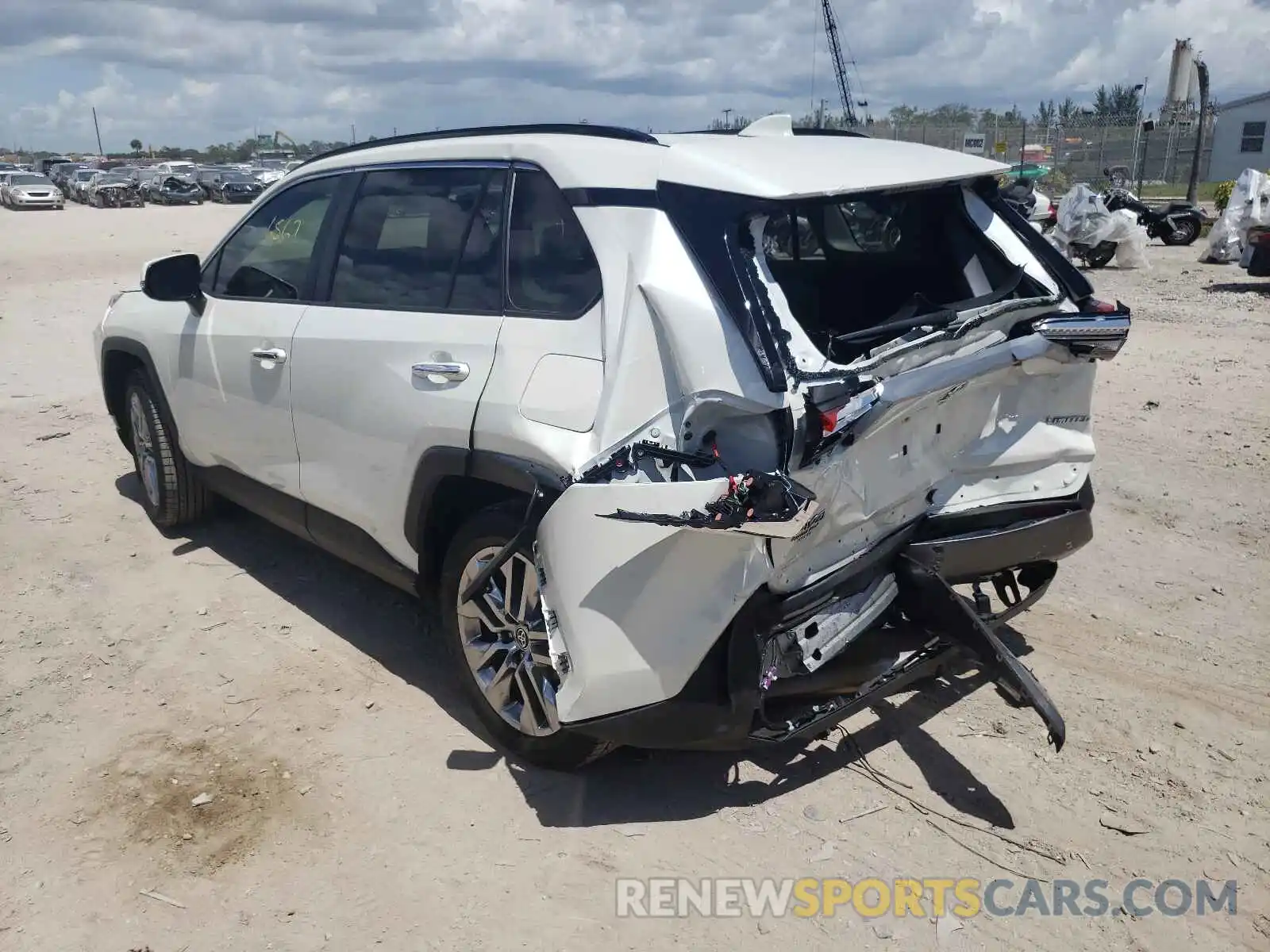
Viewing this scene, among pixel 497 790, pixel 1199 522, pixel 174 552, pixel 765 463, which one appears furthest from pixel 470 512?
pixel 1199 522

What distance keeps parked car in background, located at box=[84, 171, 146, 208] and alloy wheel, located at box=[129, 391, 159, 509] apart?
40.3 m

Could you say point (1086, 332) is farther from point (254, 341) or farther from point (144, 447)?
point (144, 447)

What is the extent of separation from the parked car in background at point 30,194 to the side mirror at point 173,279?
4201 centimetres

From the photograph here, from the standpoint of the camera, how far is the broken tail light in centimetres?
314

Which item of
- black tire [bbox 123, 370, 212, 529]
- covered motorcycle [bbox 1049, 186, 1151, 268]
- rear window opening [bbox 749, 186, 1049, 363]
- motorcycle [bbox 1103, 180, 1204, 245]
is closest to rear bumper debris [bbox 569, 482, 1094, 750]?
rear window opening [bbox 749, 186, 1049, 363]

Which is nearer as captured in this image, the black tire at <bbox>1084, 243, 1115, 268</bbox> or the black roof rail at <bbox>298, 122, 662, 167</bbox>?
the black roof rail at <bbox>298, 122, 662, 167</bbox>

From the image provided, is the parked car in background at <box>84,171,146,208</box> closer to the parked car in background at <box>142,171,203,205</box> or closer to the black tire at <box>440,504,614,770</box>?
the parked car in background at <box>142,171,203,205</box>

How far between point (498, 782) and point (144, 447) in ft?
11.2

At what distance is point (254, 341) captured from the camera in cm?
441

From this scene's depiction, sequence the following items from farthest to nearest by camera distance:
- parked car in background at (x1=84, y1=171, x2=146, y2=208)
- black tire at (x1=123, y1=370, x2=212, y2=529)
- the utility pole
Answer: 1. parked car in background at (x1=84, y1=171, x2=146, y2=208)
2. the utility pole
3. black tire at (x1=123, y1=370, x2=212, y2=529)

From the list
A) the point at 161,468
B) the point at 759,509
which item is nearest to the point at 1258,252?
the point at 161,468

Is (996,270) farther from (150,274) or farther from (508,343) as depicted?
(150,274)

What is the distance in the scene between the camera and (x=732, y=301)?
2.79 m

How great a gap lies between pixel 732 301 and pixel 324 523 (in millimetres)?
2184
